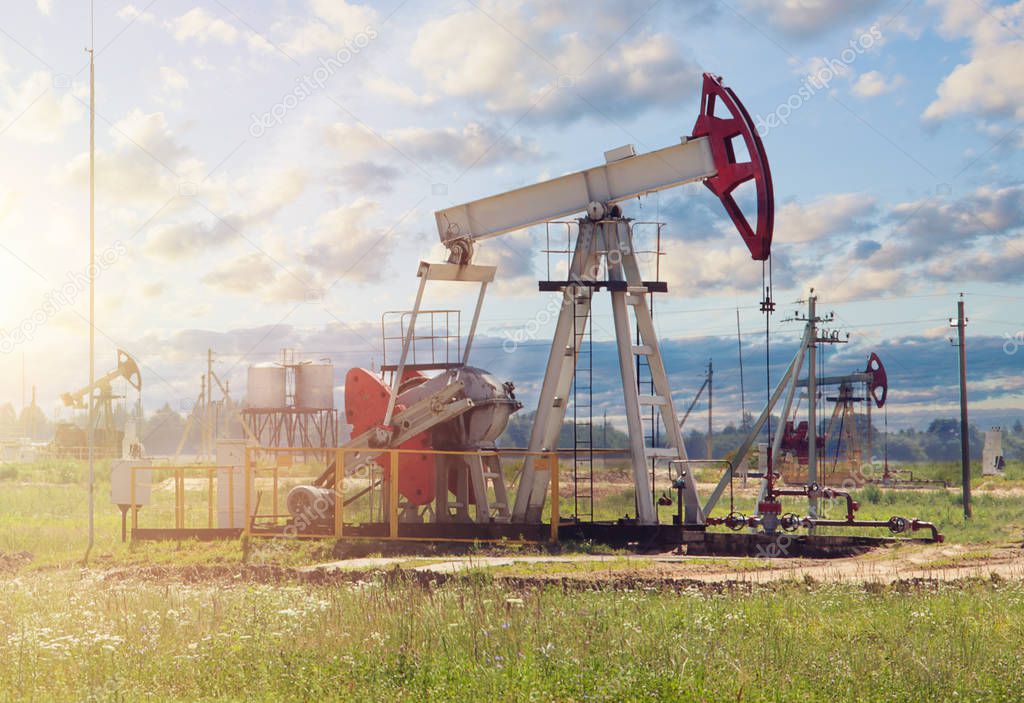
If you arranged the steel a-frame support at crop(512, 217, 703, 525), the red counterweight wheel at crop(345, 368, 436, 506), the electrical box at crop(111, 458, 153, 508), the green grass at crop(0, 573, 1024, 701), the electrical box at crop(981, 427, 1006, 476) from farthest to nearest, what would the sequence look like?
1. the electrical box at crop(981, 427, 1006, 476)
2. the electrical box at crop(111, 458, 153, 508)
3. the red counterweight wheel at crop(345, 368, 436, 506)
4. the steel a-frame support at crop(512, 217, 703, 525)
5. the green grass at crop(0, 573, 1024, 701)

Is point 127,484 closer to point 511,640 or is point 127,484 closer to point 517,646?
point 511,640

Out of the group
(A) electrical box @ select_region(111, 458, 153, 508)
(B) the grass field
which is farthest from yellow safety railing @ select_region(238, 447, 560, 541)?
(B) the grass field

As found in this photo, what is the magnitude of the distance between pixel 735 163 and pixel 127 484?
10809 millimetres

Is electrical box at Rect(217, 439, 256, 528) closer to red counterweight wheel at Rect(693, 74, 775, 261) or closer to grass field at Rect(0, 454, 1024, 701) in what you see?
grass field at Rect(0, 454, 1024, 701)

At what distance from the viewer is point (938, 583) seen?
11016mm

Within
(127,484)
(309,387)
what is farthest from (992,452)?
(127,484)

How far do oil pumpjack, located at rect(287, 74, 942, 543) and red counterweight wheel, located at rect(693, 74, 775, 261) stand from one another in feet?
0.06

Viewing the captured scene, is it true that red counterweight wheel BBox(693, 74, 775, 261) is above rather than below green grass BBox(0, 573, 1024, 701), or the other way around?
above

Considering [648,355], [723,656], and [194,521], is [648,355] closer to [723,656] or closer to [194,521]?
[723,656]

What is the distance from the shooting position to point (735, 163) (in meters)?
14.5

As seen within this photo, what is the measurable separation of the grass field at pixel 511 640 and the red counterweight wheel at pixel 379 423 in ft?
16.7

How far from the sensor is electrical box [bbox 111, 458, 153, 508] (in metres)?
17.5

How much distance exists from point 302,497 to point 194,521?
6292mm

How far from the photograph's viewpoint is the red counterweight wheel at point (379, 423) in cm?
1711
